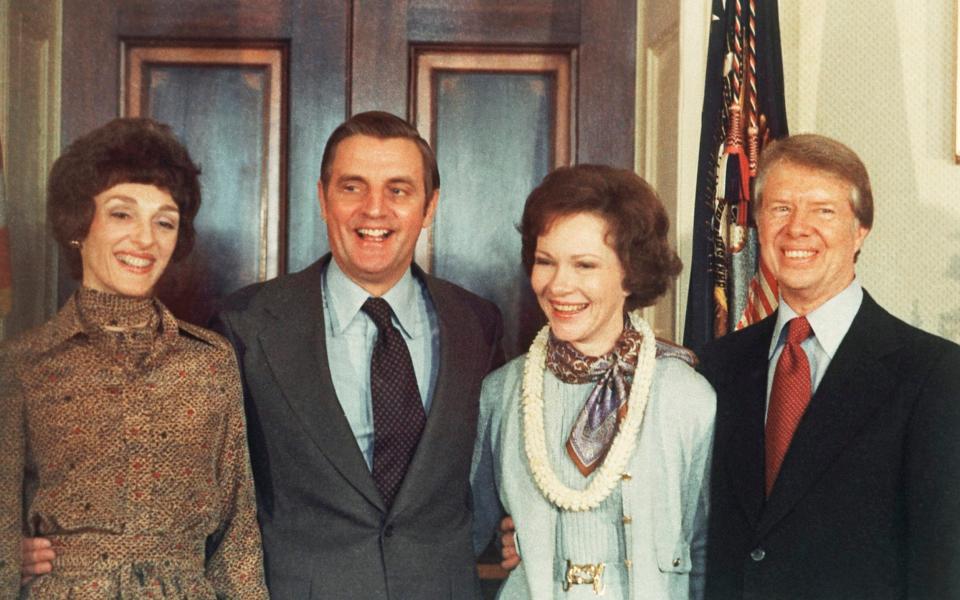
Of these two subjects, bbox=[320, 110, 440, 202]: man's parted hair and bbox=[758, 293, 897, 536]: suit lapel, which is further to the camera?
bbox=[320, 110, 440, 202]: man's parted hair

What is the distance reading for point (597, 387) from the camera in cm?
252

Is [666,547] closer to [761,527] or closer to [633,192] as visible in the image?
[761,527]

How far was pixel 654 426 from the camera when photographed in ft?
8.18

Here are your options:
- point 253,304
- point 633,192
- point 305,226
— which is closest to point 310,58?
point 305,226

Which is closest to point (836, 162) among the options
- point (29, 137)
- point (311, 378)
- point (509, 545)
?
point (509, 545)

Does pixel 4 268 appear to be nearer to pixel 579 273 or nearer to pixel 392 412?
pixel 392 412

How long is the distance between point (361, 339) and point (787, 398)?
100cm

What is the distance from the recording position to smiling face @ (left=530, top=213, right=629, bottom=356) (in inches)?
97.8

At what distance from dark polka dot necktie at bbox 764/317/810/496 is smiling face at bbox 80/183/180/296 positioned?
138 centimetres

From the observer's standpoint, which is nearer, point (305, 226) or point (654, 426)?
point (654, 426)

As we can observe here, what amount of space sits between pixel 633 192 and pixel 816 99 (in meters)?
1.44

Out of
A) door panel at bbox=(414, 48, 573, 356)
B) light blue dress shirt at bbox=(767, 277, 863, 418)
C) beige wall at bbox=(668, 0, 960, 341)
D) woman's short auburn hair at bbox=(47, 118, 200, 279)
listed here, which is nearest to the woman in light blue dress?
light blue dress shirt at bbox=(767, 277, 863, 418)

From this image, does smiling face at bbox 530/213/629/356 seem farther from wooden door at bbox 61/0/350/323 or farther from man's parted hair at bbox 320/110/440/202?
wooden door at bbox 61/0/350/323

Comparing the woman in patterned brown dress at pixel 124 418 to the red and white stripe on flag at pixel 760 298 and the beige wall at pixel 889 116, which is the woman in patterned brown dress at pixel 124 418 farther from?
the beige wall at pixel 889 116
